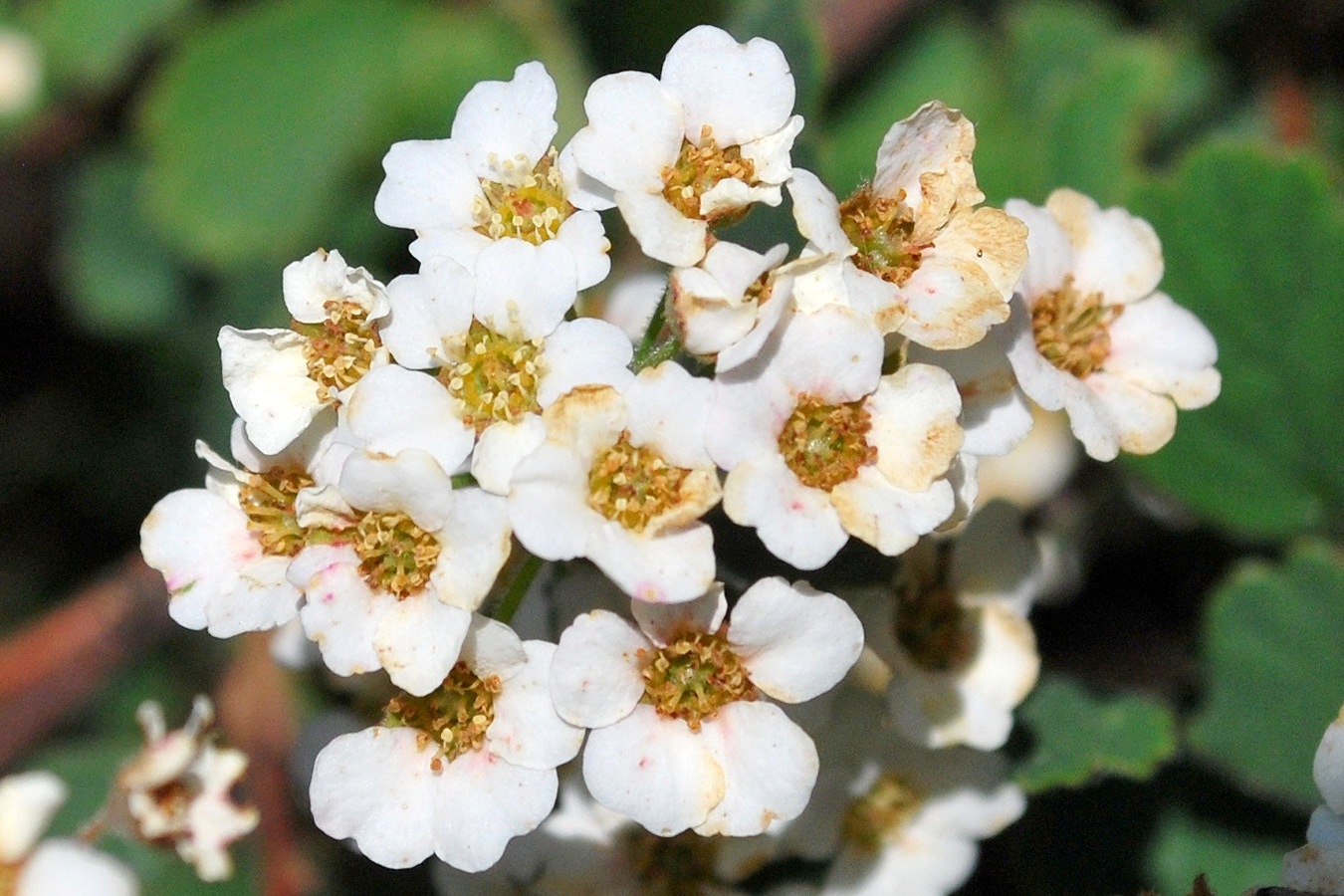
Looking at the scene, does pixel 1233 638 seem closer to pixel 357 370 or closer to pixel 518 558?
pixel 518 558

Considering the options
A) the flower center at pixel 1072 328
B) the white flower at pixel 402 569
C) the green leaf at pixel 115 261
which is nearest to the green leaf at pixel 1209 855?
the flower center at pixel 1072 328

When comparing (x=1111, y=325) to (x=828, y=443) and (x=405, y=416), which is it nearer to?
(x=828, y=443)

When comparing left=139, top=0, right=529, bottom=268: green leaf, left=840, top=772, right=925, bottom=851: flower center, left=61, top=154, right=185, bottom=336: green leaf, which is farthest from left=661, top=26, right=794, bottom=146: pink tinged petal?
left=61, top=154, right=185, bottom=336: green leaf

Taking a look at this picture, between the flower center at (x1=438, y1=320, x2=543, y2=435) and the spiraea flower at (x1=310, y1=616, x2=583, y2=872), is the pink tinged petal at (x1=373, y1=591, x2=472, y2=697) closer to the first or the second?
the spiraea flower at (x1=310, y1=616, x2=583, y2=872)

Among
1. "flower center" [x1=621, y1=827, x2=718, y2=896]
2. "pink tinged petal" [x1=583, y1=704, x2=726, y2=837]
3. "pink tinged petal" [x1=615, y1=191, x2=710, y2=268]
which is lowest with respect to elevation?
"flower center" [x1=621, y1=827, x2=718, y2=896]

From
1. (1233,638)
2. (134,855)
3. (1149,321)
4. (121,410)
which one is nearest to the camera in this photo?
(1149,321)

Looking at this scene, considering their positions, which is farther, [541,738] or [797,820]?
[797,820]

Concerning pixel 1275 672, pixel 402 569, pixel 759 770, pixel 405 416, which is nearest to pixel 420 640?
pixel 402 569

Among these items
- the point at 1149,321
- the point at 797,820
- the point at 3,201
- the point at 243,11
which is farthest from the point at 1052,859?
the point at 3,201
